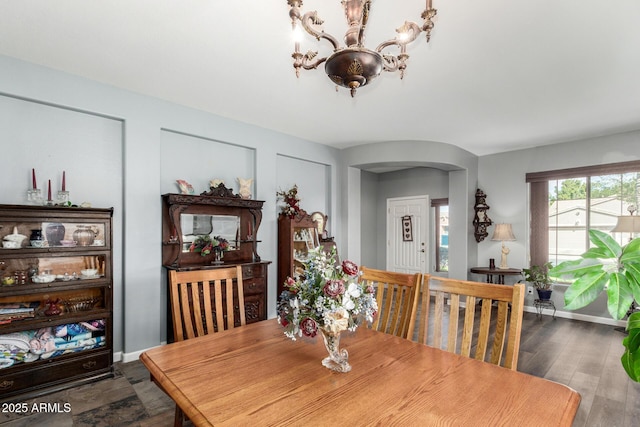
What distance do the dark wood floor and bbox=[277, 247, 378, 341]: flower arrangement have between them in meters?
1.63

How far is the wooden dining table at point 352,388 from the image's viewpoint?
103 centimetres

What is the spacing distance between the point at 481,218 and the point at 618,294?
521cm

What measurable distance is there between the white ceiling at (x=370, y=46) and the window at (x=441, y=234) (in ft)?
8.24

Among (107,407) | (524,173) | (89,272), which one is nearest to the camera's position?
(107,407)

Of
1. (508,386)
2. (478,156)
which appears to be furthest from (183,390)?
(478,156)

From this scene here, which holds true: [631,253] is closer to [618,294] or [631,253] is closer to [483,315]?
[618,294]

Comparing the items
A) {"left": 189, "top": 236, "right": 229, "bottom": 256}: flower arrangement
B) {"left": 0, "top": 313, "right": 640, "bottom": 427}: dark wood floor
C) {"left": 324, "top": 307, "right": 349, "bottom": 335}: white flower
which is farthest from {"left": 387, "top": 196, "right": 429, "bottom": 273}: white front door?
{"left": 324, "top": 307, "right": 349, "bottom": 335}: white flower

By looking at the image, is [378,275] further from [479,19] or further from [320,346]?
[479,19]

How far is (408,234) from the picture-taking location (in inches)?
276

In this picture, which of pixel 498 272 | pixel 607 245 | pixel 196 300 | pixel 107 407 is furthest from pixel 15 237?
pixel 498 272

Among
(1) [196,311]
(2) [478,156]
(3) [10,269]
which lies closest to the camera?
(1) [196,311]

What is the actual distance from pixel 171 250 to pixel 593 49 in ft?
13.8

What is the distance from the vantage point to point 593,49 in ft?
8.34

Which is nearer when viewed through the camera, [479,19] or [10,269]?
[479,19]
